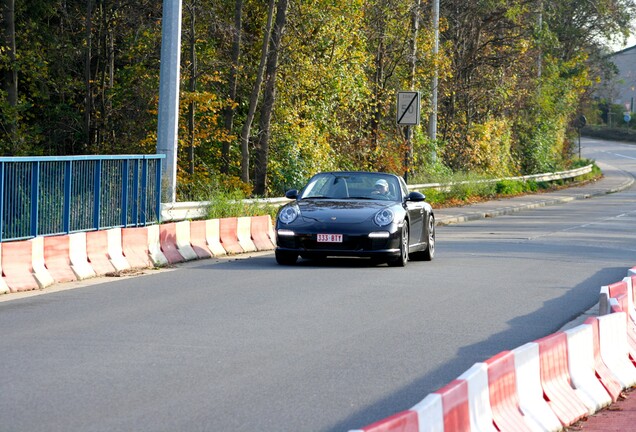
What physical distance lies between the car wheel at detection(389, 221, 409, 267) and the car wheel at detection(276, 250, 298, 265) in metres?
1.45

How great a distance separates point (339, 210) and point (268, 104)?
14.6m

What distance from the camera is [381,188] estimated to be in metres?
18.5

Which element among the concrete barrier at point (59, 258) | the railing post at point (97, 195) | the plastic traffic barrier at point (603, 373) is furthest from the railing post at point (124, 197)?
the plastic traffic barrier at point (603, 373)

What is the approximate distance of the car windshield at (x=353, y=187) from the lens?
18.4 metres

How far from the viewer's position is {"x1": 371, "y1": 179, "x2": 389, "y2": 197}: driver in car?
18438 mm

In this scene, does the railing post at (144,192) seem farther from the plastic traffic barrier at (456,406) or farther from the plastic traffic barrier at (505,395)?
the plastic traffic barrier at (456,406)

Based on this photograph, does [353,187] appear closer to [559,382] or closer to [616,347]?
[616,347]

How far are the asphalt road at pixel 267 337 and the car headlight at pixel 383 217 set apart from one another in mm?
715

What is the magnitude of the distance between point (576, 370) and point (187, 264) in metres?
10.7

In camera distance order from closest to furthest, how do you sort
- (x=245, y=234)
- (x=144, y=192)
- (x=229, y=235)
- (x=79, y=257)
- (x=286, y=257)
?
(x=79, y=257), (x=286, y=257), (x=144, y=192), (x=229, y=235), (x=245, y=234)

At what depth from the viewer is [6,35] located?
30.3 m

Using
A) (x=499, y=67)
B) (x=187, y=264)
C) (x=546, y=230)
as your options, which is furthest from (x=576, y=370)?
(x=499, y=67)

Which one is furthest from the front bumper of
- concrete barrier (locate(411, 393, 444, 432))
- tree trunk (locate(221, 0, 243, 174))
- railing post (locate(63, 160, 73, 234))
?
tree trunk (locate(221, 0, 243, 174))

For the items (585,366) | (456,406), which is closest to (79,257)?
(585,366)
